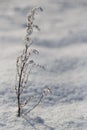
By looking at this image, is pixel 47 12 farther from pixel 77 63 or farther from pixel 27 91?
pixel 27 91

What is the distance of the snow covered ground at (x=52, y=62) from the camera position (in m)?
3.39

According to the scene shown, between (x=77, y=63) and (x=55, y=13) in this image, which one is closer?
(x=77, y=63)

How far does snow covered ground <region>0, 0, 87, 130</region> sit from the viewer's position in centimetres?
339

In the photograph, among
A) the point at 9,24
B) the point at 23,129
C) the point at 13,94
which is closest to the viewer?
the point at 23,129

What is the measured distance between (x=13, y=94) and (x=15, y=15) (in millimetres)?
2564

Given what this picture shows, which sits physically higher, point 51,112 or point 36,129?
point 51,112

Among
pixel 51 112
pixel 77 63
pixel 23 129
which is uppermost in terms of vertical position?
pixel 77 63

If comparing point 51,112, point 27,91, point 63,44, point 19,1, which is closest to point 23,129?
point 51,112

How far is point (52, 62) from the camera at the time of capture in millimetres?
4531

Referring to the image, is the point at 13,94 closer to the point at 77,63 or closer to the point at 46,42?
the point at 77,63

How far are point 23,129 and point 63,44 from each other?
83.9 inches

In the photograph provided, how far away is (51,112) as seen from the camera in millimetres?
3545

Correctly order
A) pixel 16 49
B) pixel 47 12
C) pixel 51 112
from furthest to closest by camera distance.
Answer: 1. pixel 47 12
2. pixel 16 49
3. pixel 51 112

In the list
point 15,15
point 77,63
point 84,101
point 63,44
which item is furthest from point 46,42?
point 84,101
